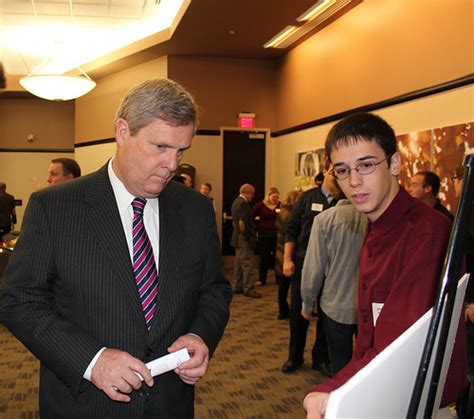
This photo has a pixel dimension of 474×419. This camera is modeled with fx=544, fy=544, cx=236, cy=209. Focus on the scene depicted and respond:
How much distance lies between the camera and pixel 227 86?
10.9 meters

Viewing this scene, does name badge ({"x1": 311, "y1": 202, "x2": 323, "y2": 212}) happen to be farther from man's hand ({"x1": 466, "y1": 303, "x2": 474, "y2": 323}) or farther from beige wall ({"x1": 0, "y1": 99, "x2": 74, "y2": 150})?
beige wall ({"x1": 0, "y1": 99, "x2": 74, "y2": 150})

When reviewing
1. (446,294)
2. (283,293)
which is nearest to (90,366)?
(446,294)

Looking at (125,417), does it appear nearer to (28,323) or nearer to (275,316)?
(28,323)

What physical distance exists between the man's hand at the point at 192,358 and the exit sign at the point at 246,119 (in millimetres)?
9546

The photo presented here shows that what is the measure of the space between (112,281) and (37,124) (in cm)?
1502

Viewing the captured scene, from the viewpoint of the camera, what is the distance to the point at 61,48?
11.5 meters

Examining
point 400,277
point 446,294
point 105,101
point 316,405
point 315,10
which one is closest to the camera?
point 446,294

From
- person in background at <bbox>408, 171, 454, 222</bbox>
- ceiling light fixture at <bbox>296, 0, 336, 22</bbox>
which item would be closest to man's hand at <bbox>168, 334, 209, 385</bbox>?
person in background at <bbox>408, 171, 454, 222</bbox>

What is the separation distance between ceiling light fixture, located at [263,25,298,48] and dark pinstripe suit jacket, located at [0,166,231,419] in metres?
7.68

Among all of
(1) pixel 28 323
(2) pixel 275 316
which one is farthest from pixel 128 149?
(2) pixel 275 316

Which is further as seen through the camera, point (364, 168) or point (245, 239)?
point (245, 239)

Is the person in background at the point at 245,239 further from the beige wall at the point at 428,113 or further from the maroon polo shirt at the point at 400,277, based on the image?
the maroon polo shirt at the point at 400,277

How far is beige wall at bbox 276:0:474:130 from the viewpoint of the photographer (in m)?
5.59

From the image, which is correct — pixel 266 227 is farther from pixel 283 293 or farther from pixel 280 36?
pixel 280 36
